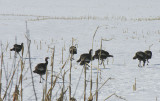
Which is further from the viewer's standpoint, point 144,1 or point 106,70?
point 144,1

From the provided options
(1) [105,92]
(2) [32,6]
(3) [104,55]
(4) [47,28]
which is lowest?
(1) [105,92]

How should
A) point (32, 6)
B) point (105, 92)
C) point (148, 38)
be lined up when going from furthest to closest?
point (32, 6)
point (148, 38)
point (105, 92)

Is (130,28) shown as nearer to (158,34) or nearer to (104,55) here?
(158,34)

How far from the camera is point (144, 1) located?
177 ft

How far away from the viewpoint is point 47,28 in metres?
18.7

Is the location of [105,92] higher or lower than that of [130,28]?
lower

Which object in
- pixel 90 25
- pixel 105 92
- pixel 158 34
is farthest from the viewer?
pixel 90 25

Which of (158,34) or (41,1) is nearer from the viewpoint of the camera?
(158,34)

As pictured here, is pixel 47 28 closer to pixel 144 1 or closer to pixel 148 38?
pixel 148 38

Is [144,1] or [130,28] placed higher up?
[144,1]

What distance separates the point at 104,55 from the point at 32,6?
149 ft

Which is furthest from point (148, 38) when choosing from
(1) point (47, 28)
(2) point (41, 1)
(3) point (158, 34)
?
(2) point (41, 1)

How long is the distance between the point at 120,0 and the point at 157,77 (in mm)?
51778

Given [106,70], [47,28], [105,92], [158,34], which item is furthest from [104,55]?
[47,28]
